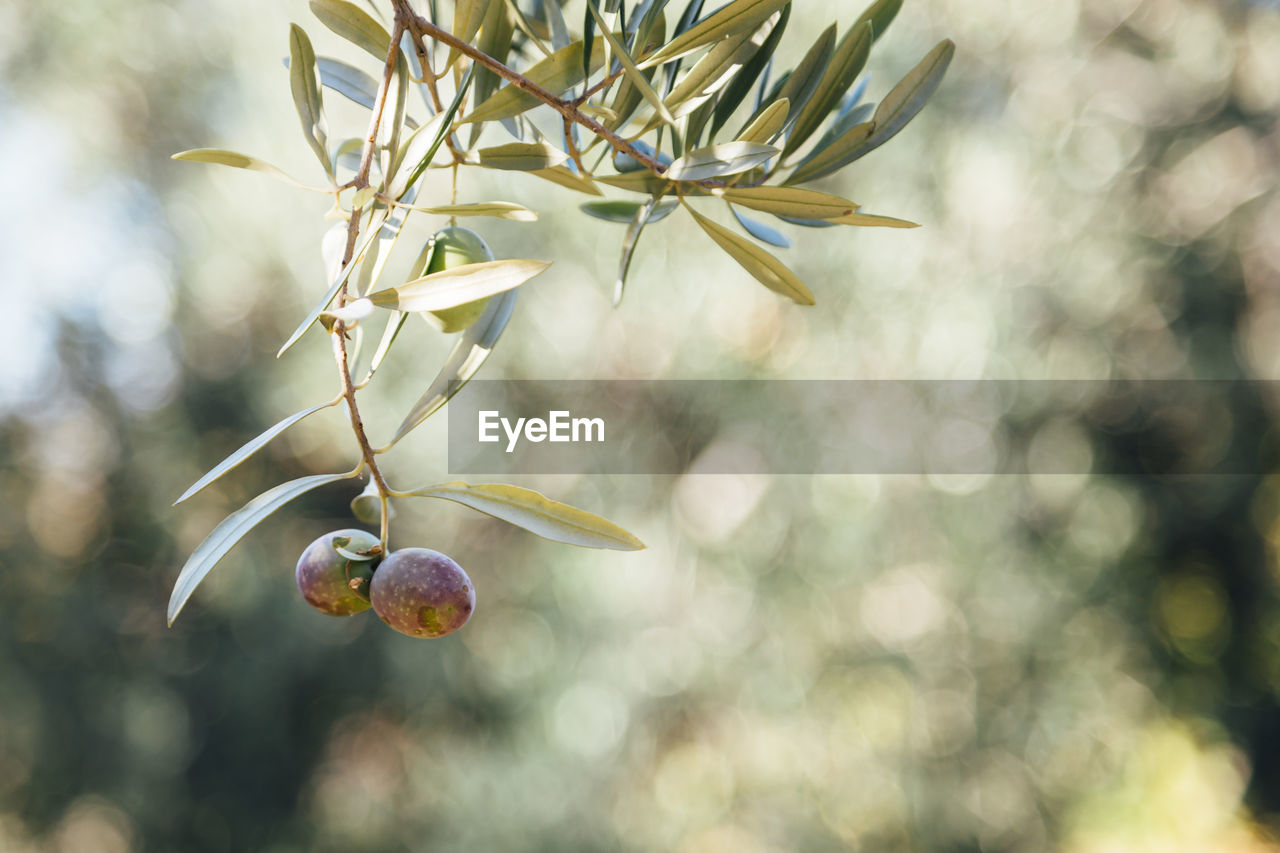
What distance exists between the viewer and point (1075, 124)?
168 cm

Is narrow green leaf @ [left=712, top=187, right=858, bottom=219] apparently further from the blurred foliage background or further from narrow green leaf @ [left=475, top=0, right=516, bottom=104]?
the blurred foliage background

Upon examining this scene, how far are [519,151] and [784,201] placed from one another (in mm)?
85

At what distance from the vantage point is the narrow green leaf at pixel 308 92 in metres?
0.26

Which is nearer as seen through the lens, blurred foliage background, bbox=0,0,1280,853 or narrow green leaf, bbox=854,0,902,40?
narrow green leaf, bbox=854,0,902,40

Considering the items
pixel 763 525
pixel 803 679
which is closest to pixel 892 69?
pixel 763 525

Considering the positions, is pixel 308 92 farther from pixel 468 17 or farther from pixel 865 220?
pixel 865 220

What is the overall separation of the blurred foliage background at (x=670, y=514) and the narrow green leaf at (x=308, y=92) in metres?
1.34

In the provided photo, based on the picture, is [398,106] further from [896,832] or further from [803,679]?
[896,832]

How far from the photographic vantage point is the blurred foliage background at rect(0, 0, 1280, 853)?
5.26 ft

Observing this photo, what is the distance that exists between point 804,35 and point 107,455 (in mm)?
1610

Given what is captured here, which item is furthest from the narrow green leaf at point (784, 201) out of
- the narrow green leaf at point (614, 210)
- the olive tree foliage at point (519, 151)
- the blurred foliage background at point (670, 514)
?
Answer: the blurred foliage background at point (670, 514)

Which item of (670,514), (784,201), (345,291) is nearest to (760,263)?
(784,201)

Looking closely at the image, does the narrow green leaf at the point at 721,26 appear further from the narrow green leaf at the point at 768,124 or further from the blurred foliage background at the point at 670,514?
the blurred foliage background at the point at 670,514

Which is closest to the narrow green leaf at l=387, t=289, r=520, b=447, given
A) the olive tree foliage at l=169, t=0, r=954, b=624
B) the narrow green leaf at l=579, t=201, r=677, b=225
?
the olive tree foliage at l=169, t=0, r=954, b=624
